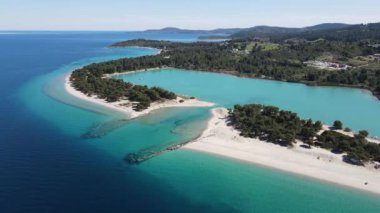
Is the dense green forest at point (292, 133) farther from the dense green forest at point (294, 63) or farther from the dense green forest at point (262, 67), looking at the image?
the dense green forest at point (294, 63)

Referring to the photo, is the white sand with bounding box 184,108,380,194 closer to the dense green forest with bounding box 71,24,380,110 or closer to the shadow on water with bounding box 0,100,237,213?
the shadow on water with bounding box 0,100,237,213

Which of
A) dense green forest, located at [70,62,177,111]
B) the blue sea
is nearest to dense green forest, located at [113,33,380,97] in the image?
the blue sea

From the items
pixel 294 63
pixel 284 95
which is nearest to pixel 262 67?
pixel 294 63

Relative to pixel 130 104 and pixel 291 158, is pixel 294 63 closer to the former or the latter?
pixel 130 104

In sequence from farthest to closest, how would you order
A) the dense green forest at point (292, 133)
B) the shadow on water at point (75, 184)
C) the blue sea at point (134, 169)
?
the dense green forest at point (292, 133), the blue sea at point (134, 169), the shadow on water at point (75, 184)

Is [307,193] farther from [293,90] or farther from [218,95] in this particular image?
[293,90]

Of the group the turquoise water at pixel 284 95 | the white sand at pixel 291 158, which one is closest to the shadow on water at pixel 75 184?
the white sand at pixel 291 158

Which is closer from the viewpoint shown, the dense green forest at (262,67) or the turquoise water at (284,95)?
the turquoise water at (284,95)
